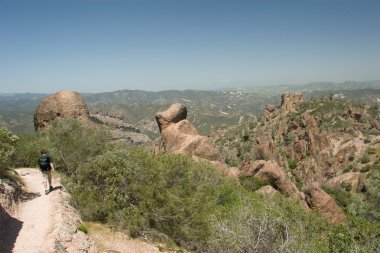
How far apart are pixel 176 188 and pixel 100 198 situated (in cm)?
635

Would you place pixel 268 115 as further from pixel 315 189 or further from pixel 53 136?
pixel 53 136

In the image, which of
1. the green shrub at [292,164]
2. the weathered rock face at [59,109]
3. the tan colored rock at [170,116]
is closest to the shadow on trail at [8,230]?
the tan colored rock at [170,116]

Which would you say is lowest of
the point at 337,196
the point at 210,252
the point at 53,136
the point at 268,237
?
the point at 337,196

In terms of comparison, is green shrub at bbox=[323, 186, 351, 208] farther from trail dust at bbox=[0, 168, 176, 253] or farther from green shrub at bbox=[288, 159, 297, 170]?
trail dust at bbox=[0, 168, 176, 253]

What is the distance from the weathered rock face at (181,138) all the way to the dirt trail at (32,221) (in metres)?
26.8

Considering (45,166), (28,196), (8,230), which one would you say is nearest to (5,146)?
(45,166)

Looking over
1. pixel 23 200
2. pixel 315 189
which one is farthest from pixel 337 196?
pixel 23 200

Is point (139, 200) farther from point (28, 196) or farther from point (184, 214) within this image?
point (28, 196)

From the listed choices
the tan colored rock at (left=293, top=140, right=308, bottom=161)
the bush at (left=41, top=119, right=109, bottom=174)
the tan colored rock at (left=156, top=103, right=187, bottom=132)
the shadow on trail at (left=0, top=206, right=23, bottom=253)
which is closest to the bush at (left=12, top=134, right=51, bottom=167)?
the bush at (left=41, top=119, right=109, bottom=174)

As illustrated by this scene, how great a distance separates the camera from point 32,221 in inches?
909

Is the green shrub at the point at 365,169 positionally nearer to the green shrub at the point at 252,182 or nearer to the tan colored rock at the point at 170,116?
the green shrub at the point at 252,182

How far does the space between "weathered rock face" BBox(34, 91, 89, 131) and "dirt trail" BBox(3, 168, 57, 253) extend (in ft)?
117

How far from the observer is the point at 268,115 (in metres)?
160

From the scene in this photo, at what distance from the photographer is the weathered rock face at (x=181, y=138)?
54.4 meters
